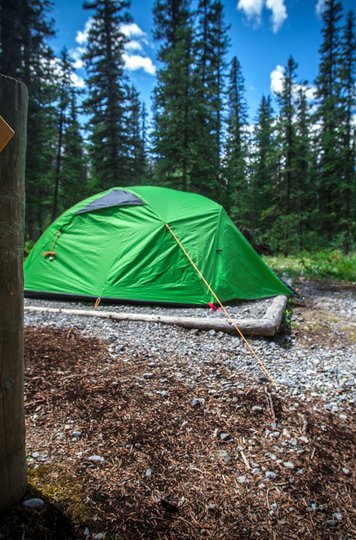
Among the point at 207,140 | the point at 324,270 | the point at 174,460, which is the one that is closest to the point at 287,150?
the point at 207,140

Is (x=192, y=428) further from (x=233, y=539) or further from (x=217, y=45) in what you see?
(x=217, y=45)

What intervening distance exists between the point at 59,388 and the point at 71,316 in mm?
2368

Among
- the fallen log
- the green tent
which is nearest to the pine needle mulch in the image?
the fallen log

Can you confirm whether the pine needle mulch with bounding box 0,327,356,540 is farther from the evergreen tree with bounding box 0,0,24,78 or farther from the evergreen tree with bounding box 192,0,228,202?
the evergreen tree with bounding box 0,0,24,78

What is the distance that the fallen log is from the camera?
4.46 metres

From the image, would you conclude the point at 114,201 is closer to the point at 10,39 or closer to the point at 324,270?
the point at 324,270

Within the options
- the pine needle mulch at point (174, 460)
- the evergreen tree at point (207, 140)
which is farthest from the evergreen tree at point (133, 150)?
the pine needle mulch at point (174, 460)

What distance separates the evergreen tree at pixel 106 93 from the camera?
1666cm

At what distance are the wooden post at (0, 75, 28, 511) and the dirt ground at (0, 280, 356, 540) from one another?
281 millimetres

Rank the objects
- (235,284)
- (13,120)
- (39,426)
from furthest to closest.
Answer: (235,284) → (39,426) → (13,120)

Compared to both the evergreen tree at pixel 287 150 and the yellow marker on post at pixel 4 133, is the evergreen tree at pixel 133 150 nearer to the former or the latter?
the evergreen tree at pixel 287 150

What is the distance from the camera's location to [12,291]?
1.46 metres

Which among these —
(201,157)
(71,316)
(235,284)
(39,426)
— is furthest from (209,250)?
(201,157)

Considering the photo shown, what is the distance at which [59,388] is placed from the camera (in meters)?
2.82
